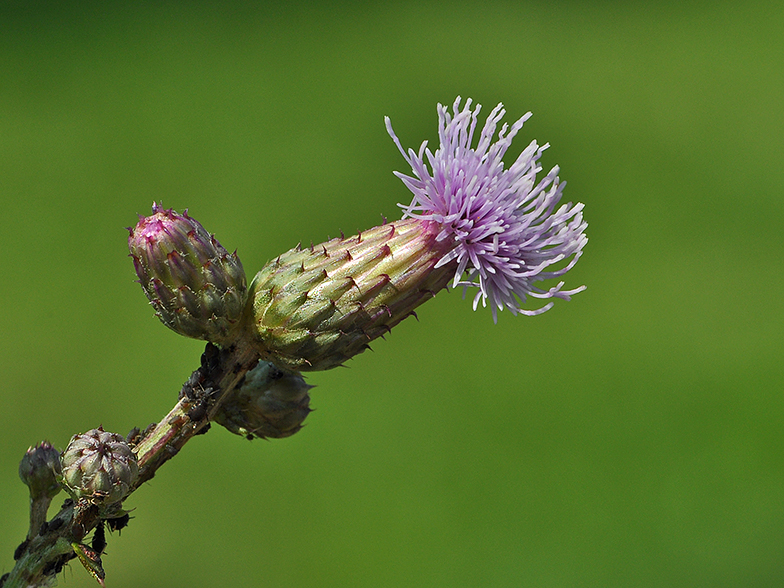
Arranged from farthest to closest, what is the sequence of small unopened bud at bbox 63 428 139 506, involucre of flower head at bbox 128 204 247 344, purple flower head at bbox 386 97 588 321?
purple flower head at bbox 386 97 588 321 → involucre of flower head at bbox 128 204 247 344 → small unopened bud at bbox 63 428 139 506

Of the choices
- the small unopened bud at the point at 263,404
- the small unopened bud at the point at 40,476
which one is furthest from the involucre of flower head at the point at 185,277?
the small unopened bud at the point at 40,476

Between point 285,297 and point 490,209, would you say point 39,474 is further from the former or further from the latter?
point 490,209

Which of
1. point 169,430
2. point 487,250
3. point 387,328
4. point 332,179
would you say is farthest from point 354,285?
point 332,179

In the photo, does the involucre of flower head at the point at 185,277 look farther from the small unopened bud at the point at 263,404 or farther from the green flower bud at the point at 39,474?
the green flower bud at the point at 39,474

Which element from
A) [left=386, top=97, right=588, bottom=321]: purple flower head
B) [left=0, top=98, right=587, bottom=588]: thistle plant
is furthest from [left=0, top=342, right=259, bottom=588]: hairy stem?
[left=386, top=97, right=588, bottom=321]: purple flower head

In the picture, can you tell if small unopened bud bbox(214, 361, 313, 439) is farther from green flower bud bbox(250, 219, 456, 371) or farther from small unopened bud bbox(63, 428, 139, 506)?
small unopened bud bbox(63, 428, 139, 506)

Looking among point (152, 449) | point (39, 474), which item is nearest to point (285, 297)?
point (152, 449)

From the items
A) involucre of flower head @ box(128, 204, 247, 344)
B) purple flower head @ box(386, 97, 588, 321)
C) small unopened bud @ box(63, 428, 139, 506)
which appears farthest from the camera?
purple flower head @ box(386, 97, 588, 321)
